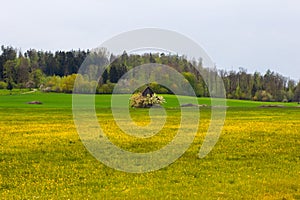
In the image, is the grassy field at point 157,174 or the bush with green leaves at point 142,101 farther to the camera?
the bush with green leaves at point 142,101

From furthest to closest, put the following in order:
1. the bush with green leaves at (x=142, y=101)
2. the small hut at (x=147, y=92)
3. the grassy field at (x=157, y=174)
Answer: the small hut at (x=147, y=92)
the bush with green leaves at (x=142, y=101)
the grassy field at (x=157, y=174)

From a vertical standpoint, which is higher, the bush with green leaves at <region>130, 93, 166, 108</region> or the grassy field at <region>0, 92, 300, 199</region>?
the bush with green leaves at <region>130, 93, 166, 108</region>

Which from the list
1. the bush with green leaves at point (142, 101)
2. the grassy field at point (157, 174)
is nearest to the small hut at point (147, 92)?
the bush with green leaves at point (142, 101)

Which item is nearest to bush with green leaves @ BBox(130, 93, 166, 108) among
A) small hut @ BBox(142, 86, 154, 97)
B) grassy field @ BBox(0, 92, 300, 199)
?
small hut @ BBox(142, 86, 154, 97)

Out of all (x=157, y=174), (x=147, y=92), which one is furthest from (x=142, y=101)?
(x=157, y=174)

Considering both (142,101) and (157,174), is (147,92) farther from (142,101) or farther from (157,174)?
(157,174)

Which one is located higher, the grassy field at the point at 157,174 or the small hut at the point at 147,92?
the small hut at the point at 147,92

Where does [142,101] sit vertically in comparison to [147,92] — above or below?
below

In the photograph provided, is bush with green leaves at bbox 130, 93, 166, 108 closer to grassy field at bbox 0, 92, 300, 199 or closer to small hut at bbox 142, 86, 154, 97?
small hut at bbox 142, 86, 154, 97

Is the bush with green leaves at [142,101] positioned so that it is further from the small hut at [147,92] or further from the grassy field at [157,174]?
the grassy field at [157,174]

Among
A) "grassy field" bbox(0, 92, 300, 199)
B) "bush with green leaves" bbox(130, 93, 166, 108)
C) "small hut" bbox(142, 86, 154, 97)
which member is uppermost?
"small hut" bbox(142, 86, 154, 97)

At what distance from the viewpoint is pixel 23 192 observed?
14492 millimetres

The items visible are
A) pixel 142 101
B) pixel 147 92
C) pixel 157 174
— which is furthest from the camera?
pixel 147 92

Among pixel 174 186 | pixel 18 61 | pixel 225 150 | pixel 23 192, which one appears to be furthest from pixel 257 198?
pixel 18 61
